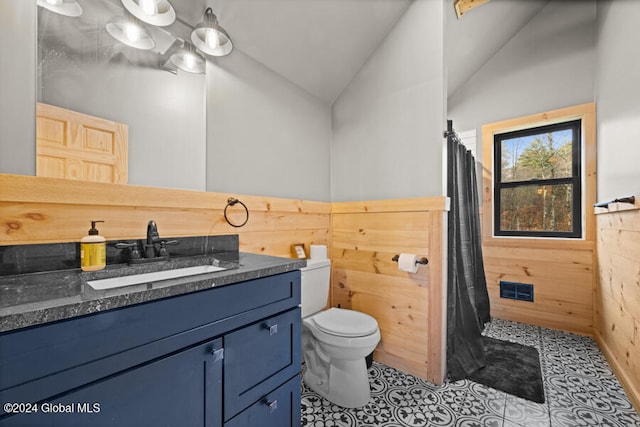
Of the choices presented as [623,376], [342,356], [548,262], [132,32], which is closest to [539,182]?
[548,262]

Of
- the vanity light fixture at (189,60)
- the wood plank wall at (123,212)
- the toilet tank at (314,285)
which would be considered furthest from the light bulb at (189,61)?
the toilet tank at (314,285)

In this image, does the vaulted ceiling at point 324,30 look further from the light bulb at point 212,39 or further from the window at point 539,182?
the window at point 539,182

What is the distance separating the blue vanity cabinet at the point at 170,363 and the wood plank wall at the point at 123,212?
0.63 m

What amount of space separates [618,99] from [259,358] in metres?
2.81

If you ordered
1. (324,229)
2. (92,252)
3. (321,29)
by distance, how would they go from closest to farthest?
1. (92,252)
2. (321,29)
3. (324,229)

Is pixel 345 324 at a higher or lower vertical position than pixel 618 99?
lower

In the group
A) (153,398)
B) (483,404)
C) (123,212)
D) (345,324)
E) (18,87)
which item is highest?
(18,87)

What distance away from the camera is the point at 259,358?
3.67 ft

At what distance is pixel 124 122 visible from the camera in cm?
131

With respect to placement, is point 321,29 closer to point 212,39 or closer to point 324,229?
point 212,39

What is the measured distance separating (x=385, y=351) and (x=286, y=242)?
1082mm

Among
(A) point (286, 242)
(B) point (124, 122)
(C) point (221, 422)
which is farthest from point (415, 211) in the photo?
(B) point (124, 122)

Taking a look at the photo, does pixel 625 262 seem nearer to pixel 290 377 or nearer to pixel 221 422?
pixel 290 377

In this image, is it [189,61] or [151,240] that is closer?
[151,240]
